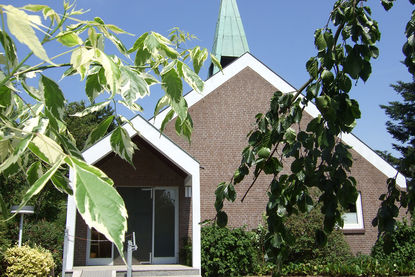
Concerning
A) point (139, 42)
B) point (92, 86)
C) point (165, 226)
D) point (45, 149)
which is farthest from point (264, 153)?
point (165, 226)

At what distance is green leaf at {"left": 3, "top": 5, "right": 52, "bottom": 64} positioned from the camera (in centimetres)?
94

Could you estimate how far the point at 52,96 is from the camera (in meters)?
1.25

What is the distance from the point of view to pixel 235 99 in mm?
16375

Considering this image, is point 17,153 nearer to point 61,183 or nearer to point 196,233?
point 61,183

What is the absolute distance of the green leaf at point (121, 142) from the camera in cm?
177

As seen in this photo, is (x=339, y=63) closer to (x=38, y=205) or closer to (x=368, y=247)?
(x=368, y=247)

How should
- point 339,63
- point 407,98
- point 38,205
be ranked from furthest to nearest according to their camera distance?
point 407,98, point 38,205, point 339,63

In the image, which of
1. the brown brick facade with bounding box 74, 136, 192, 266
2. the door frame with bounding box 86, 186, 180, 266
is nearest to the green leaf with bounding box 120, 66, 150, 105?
the brown brick facade with bounding box 74, 136, 192, 266

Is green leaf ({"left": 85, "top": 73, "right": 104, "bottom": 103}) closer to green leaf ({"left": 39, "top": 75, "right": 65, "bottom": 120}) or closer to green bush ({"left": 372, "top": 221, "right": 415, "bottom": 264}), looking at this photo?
green leaf ({"left": 39, "top": 75, "right": 65, "bottom": 120})

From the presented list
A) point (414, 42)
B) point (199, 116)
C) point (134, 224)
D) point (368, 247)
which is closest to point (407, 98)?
point (368, 247)

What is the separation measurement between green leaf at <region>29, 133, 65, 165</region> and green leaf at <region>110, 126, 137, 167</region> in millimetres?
680

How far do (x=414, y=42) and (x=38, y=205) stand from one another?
21650 millimetres

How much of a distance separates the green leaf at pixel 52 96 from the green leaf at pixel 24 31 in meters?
0.29

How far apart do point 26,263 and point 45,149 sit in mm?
11161
